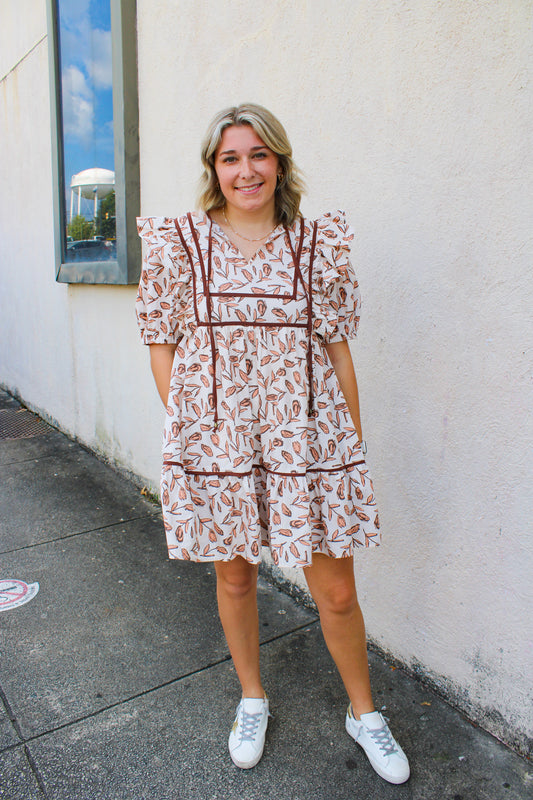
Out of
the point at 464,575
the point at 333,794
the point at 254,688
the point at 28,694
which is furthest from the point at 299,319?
the point at 28,694

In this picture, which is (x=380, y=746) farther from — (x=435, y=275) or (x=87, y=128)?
(x=87, y=128)

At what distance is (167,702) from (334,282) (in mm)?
1599

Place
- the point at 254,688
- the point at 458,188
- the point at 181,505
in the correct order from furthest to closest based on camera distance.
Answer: the point at 254,688 < the point at 458,188 < the point at 181,505

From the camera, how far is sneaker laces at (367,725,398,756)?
73.7 inches

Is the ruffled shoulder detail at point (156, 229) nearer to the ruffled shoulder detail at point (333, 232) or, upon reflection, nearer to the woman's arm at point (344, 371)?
the ruffled shoulder detail at point (333, 232)

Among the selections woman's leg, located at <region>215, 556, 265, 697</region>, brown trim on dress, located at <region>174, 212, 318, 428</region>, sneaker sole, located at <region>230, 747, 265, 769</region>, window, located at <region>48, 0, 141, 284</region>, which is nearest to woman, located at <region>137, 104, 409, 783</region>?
brown trim on dress, located at <region>174, 212, 318, 428</region>

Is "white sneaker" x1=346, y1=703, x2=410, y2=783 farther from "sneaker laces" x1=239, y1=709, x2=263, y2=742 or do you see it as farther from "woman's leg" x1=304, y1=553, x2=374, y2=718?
"sneaker laces" x1=239, y1=709, x2=263, y2=742

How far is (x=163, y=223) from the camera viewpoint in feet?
5.87

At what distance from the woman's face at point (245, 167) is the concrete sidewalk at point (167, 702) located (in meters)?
1.73

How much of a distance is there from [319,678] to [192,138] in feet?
8.94

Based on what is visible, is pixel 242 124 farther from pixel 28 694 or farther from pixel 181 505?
pixel 28 694

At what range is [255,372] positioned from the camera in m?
1.74

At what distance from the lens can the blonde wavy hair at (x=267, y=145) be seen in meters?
1.71

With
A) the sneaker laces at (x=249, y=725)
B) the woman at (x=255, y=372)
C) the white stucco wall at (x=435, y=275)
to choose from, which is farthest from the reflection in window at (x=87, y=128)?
the sneaker laces at (x=249, y=725)
